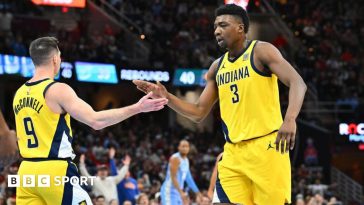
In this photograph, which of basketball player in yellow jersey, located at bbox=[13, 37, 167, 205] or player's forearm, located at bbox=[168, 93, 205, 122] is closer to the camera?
basketball player in yellow jersey, located at bbox=[13, 37, 167, 205]

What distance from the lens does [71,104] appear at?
18.5 ft

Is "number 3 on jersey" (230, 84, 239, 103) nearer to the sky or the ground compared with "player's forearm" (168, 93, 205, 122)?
nearer to the sky

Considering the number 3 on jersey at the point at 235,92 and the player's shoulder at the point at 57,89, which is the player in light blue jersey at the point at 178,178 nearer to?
the number 3 on jersey at the point at 235,92

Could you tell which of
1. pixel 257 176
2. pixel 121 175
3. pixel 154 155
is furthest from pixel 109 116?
pixel 154 155

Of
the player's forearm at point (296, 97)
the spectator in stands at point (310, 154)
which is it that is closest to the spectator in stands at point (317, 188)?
the spectator in stands at point (310, 154)

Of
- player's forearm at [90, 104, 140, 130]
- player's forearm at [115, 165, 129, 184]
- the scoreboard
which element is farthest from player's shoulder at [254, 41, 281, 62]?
the scoreboard

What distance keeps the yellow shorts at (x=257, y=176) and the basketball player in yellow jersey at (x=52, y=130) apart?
0.86m

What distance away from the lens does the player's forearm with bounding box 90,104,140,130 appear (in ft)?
18.6

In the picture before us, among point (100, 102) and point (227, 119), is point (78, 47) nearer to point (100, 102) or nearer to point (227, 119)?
point (100, 102)

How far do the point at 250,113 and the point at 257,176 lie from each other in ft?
1.74

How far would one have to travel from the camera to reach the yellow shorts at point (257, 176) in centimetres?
595

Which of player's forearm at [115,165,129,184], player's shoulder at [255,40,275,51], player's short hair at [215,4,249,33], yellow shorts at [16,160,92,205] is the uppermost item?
player's short hair at [215,4,249,33]

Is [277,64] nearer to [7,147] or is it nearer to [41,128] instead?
[41,128]

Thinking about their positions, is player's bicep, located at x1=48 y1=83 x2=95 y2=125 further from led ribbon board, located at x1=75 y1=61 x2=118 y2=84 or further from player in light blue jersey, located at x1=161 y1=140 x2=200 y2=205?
led ribbon board, located at x1=75 y1=61 x2=118 y2=84
